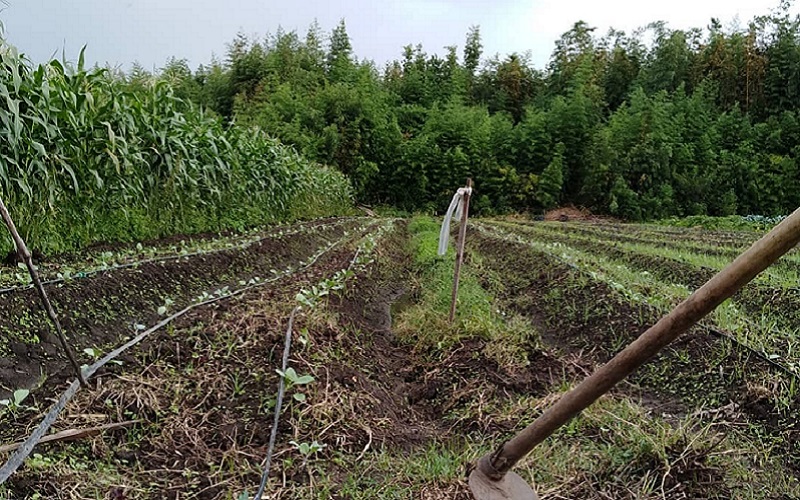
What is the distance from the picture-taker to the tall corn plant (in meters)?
4.34

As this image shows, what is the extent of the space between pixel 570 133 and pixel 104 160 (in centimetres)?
2313

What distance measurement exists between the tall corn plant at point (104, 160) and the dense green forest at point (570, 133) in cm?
1282

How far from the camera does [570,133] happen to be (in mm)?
25516

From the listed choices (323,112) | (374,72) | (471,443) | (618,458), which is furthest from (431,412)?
(374,72)

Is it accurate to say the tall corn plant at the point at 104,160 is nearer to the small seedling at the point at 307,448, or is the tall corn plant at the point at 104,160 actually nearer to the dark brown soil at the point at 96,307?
the dark brown soil at the point at 96,307

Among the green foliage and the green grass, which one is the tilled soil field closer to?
the green grass

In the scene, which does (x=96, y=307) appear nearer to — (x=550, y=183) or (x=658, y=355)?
(x=658, y=355)

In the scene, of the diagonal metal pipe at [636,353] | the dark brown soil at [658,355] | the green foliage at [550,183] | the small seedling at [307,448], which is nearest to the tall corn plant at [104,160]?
the small seedling at [307,448]

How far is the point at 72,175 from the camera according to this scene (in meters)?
4.63

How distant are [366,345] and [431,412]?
968 mm

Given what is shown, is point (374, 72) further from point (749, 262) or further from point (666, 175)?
point (749, 262)

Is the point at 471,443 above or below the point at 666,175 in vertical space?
below

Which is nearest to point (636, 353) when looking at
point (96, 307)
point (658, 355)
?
point (658, 355)

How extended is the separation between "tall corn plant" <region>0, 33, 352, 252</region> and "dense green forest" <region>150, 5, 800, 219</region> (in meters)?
12.8
